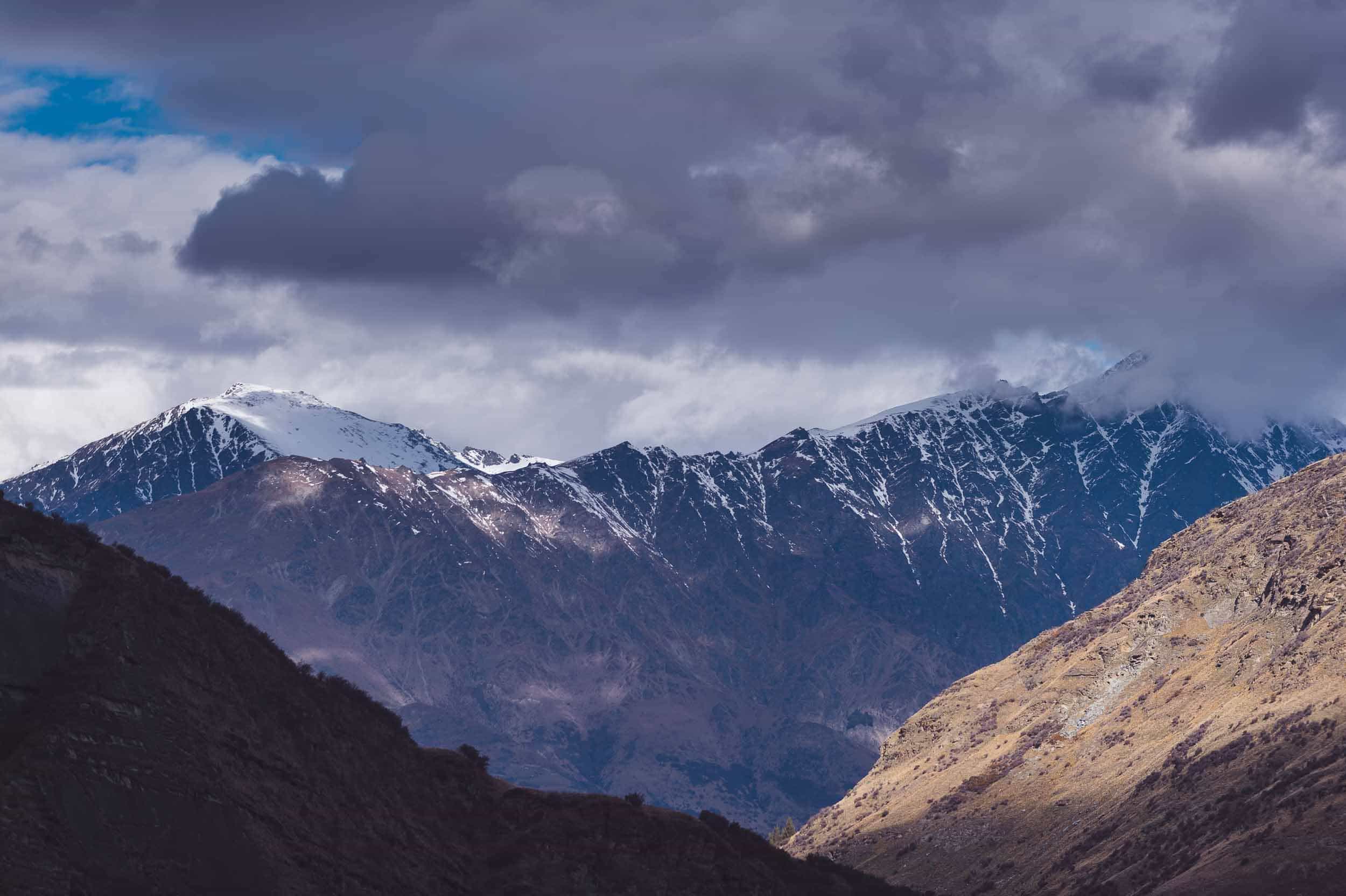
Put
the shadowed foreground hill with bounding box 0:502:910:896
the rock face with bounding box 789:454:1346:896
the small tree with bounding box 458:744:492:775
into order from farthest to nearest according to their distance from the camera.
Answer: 1. the small tree with bounding box 458:744:492:775
2. the rock face with bounding box 789:454:1346:896
3. the shadowed foreground hill with bounding box 0:502:910:896

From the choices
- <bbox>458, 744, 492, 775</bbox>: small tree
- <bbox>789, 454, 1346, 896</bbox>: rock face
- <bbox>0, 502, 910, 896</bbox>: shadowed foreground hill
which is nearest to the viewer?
<bbox>0, 502, 910, 896</bbox>: shadowed foreground hill

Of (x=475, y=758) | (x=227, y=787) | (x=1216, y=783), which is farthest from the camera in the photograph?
(x=1216, y=783)

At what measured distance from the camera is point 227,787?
107500mm

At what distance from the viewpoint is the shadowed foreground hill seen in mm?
97562

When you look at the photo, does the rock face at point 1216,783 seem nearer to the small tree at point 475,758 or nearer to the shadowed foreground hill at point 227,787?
the shadowed foreground hill at point 227,787

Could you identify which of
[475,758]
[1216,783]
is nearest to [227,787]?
[475,758]

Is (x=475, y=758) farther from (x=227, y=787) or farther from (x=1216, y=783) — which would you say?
(x=1216, y=783)

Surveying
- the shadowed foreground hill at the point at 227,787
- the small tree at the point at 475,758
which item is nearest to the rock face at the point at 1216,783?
the shadowed foreground hill at the point at 227,787

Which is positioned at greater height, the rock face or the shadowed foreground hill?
the shadowed foreground hill

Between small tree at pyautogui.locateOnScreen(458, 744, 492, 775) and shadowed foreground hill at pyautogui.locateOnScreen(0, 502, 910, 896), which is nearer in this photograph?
shadowed foreground hill at pyautogui.locateOnScreen(0, 502, 910, 896)

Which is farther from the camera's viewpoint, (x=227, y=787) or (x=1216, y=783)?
(x=1216, y=783)

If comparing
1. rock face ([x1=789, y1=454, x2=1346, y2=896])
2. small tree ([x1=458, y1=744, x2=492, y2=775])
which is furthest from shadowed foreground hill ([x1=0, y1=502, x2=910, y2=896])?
rock face ([x1=789, y1=454, x2=1346, y2=896])

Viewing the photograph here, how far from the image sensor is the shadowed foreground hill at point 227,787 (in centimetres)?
9756

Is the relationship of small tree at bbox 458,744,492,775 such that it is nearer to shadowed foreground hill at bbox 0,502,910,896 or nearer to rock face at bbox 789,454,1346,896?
shadowed foreground hill at bbox 0,502,910,896
